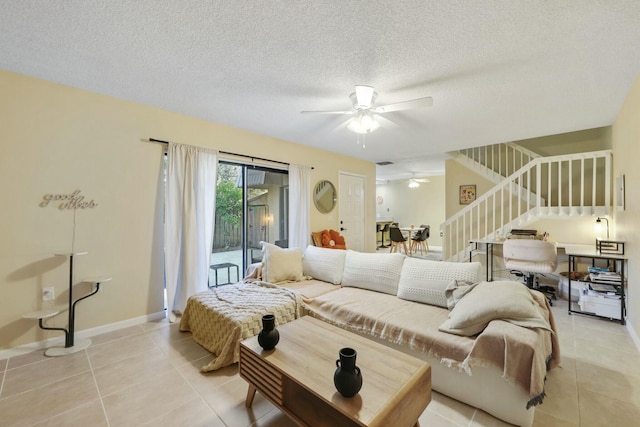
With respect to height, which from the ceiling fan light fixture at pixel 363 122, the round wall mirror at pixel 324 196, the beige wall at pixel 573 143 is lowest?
the round wall mirror at pixel 324 196

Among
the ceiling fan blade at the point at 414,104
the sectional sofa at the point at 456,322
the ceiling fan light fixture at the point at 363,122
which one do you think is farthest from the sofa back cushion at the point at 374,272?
the ceiling fan blade at the point at 414,104

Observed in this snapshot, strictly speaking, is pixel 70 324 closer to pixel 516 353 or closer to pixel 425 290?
pixel 425 290

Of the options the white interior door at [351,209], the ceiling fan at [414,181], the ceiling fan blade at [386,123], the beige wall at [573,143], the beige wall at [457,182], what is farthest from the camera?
the ceiling fan at [414,181]

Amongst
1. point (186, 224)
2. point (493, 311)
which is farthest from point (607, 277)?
point (186, 224)

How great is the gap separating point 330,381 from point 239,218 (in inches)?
122

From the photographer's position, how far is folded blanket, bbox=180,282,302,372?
2168 mm

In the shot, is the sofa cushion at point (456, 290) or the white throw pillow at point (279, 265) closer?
the sofa cushion at point (456, 290)

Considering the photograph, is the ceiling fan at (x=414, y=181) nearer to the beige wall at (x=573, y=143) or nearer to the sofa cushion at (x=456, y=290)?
the beige wall at (x=573, y=143)

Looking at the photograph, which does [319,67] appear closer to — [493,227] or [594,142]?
[493,227]

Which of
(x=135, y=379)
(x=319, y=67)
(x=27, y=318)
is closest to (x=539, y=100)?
(x=319, y=67)

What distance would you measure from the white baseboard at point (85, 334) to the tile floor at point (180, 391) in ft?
0.26

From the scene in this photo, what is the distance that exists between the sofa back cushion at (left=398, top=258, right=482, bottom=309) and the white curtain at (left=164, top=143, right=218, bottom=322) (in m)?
2.42

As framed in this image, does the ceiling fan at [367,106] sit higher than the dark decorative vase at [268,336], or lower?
higher

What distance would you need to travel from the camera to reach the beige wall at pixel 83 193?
2.35m
